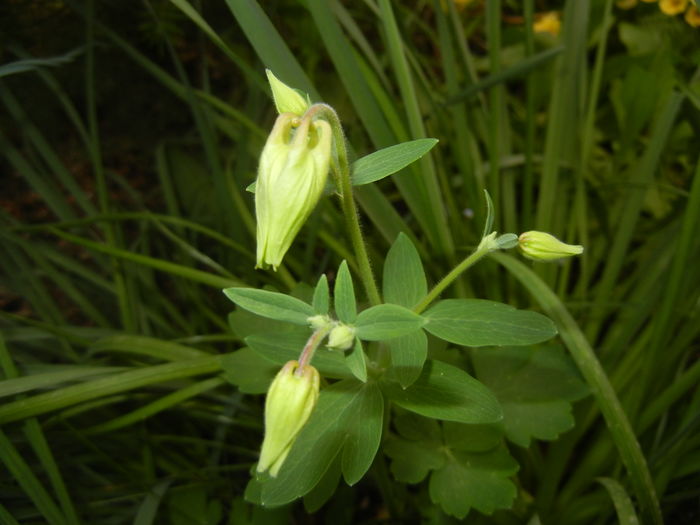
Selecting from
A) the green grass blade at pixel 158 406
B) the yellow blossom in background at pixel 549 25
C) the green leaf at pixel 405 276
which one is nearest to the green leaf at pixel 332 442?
the green leaf at pixel 405 276

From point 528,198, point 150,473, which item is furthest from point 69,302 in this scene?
point 528,198

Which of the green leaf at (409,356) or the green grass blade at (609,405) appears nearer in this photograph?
the green leaf at (409,356)

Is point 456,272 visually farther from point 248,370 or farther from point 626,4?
point 626,4

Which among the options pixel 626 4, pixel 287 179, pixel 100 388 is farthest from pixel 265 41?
pixel 626 4

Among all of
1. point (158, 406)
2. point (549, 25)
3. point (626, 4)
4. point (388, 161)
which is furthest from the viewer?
point (549, 25)

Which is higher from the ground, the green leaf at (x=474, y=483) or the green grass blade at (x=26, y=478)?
the green grass blade at (x=26, y=478)

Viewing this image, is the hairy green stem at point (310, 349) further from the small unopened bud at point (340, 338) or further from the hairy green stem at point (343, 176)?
the hairy green stem at point (343, 176)
